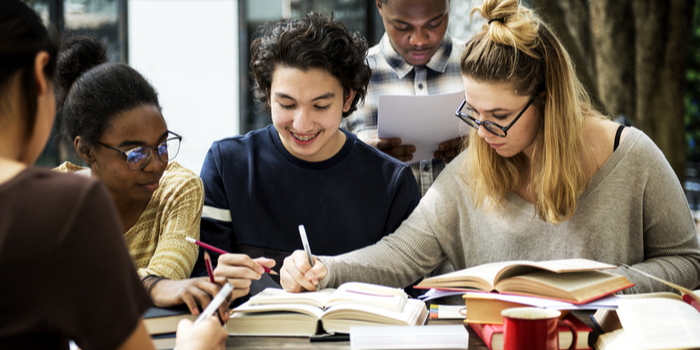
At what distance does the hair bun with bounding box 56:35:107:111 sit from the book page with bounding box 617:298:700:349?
161cm

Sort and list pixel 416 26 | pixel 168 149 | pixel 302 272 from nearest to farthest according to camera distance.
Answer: pixel 302 272, pixel 168 149, pixel 416 26

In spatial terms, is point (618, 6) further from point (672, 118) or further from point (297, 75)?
point (297, 75)

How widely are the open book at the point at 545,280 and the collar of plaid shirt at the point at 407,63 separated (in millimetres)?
1368

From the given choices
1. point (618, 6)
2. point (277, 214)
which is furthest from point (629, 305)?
point (618, 6)

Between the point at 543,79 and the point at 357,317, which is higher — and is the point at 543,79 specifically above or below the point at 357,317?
above

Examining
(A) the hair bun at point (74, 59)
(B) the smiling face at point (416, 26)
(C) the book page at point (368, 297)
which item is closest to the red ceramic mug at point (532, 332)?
(C) the book page at point (368, 297)

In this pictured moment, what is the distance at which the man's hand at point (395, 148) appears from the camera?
6.98ft

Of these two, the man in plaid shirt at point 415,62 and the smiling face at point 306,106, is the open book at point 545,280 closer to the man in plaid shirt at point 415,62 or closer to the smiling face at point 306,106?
the smiling face at point 306,106

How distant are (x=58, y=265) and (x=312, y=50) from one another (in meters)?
1.26

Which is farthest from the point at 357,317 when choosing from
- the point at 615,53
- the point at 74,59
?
the point at 615,53

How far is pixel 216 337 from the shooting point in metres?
1.08

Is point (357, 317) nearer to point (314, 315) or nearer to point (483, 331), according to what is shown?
point (314, 315)

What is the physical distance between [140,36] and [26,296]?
5.16 meters

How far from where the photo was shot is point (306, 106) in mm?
1764
